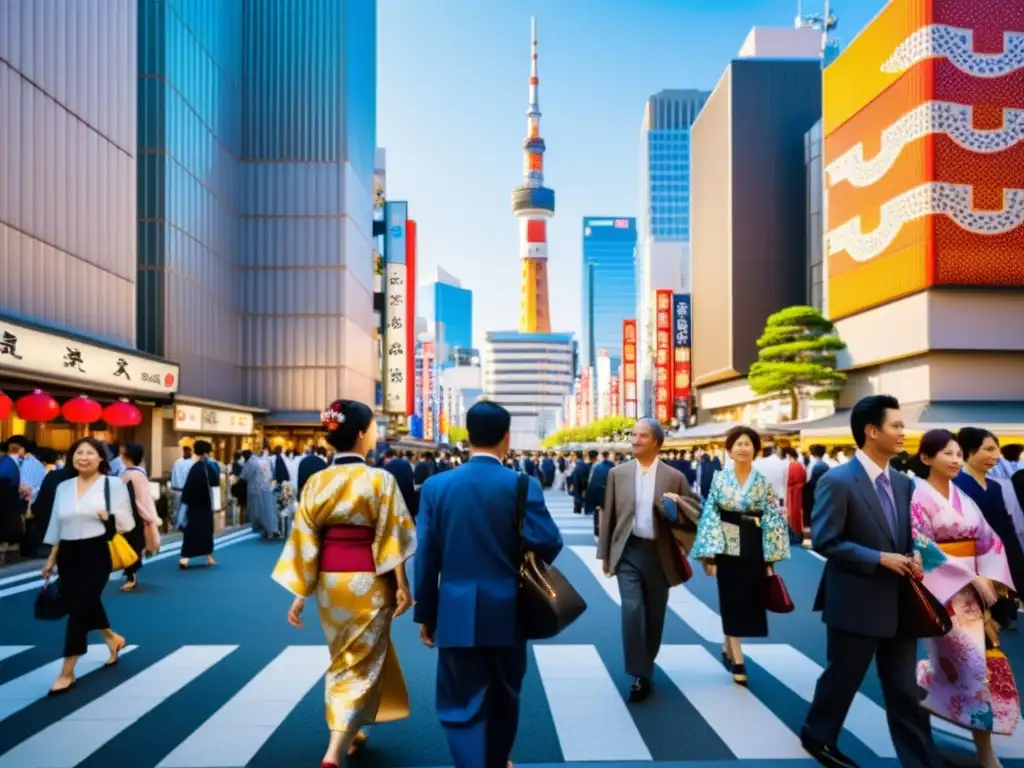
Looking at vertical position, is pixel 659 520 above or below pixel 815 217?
below

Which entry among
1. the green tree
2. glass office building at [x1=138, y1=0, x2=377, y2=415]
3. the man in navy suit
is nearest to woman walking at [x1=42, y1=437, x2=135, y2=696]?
the man in navy suit

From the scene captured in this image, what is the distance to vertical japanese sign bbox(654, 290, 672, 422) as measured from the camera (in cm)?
5138

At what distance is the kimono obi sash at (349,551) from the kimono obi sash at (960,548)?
264cm

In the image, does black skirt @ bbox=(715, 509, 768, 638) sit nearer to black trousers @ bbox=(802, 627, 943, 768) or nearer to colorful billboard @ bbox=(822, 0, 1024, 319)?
black trousers @ bbox=(802, 627, 943, 768)

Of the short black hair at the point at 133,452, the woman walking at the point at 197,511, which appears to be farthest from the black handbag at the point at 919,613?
the woman walking at the point at 197,511

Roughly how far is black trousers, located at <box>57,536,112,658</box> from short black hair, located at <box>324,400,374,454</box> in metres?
2.34

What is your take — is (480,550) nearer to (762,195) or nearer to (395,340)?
(395,340)

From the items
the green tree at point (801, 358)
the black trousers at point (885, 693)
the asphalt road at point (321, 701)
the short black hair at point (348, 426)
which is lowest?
the asphalt road at point (321, 701)

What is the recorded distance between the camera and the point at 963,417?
87.5ft

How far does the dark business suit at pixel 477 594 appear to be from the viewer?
3199 millimetres

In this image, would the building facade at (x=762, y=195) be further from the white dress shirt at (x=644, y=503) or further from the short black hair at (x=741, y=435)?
the white dress shirt at (x=644, y=503)

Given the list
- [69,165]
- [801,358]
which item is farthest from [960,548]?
[801,358]

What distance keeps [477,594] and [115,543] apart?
3.60 meters

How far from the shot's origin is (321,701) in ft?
15.6
